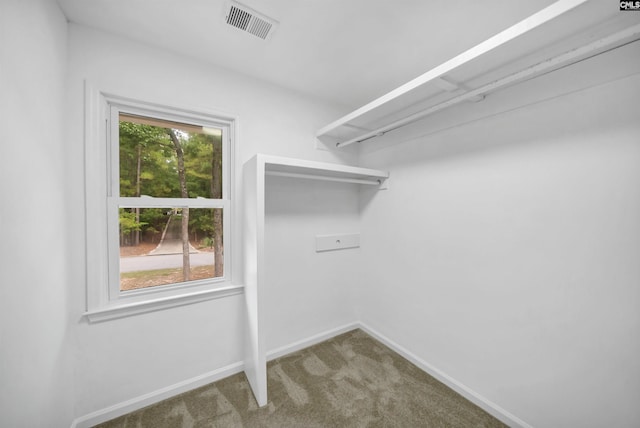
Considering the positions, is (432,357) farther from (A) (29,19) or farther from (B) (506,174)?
(A) (29,19)

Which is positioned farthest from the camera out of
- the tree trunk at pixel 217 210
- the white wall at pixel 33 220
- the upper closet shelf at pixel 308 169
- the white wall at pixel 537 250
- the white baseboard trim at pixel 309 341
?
the white baseboard trim at pixel 309 341

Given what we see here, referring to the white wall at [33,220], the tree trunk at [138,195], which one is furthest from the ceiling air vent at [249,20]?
the tree trunk at [138,195]

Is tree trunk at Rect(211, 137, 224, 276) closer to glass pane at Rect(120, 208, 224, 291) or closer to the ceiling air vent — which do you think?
glass pane at Rect(120, 208, 224, 291)

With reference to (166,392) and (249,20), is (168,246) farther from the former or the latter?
(249,20)

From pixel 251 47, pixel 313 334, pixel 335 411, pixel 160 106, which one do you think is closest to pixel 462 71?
pixel 251 47

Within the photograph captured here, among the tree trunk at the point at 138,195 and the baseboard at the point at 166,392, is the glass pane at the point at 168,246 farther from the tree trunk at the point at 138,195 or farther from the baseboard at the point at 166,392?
the baseboard at the point at 166,392

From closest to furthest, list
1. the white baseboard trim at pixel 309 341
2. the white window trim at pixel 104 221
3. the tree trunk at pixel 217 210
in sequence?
the white window trim at pixel 104 221 < the tree trunk at pixel 217 210 < the white baseboard trim at pixel 309 341

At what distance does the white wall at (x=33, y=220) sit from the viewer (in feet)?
2.93

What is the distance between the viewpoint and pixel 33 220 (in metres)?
1.06

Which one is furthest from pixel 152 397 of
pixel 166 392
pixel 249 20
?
pixel 249 20

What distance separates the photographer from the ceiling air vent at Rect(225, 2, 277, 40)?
1332 mm

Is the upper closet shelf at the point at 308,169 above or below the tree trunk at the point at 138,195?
above

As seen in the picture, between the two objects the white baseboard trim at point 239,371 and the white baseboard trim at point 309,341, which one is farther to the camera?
the white baseboard trim at point 309,341

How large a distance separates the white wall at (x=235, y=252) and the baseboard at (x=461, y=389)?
2.10 feet
